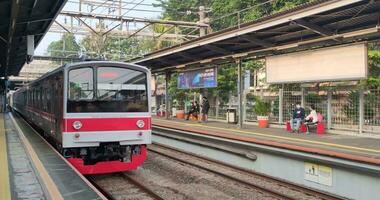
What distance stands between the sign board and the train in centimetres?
386

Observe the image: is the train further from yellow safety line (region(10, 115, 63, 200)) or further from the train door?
yellow safety line (region(10, 115, 63, 200))

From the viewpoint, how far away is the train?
401 inches

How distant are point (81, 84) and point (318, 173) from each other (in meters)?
5.77

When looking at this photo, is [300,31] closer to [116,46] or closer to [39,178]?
[39,178]

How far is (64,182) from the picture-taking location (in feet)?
23.2

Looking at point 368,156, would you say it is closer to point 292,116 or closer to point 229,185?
point 229,185

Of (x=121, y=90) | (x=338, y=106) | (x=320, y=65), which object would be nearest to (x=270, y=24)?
(x=320, y=65)

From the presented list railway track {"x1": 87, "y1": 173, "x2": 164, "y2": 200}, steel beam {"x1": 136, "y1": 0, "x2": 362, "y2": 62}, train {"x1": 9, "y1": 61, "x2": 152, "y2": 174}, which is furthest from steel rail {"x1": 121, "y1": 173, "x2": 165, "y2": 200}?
steel beam {"x1": 136, "y1": 0, "x2": 362, "y2": 62}

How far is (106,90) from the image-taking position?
10.6m

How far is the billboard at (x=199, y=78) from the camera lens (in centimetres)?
2031

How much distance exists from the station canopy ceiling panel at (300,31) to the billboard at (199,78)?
185 centimetres

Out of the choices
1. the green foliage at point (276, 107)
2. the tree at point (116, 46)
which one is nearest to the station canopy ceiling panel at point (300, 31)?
the green foliage at point (276, 107)

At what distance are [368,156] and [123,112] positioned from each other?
18.1 ft

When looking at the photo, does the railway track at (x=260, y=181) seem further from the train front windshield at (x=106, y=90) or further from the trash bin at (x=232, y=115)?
the trash bin at (x=232, y=115)
